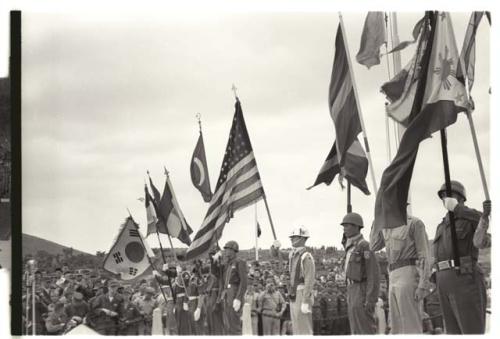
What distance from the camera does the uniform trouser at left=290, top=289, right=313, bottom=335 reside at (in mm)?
12891

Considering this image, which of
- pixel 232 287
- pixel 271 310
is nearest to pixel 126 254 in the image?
pixel 232 287

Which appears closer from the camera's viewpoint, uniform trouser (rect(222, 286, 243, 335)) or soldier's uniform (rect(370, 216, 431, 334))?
soldier's uniform (rect(370, 216, 431, 334))

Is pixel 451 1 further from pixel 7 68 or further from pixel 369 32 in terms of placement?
pixel 7 68

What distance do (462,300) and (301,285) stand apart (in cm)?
175

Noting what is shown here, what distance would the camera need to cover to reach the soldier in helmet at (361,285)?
12750 millimetres

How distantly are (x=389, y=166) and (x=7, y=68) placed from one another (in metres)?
A: 4.29

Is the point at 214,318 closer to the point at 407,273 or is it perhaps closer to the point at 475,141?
the point at 407,273

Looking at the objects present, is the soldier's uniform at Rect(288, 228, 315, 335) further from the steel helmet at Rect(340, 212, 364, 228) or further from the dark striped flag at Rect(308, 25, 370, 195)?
the dark striped flag at Rect(308, 25, 370, 195)

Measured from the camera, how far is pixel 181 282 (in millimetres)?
13172

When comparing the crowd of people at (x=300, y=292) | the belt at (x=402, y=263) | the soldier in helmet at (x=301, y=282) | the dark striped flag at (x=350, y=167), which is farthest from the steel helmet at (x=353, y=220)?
the belt at (x=402, y=263)

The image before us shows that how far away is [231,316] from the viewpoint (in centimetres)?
1303

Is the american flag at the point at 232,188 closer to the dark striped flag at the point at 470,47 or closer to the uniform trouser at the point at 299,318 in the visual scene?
the uniform trouser at the point at 299,318

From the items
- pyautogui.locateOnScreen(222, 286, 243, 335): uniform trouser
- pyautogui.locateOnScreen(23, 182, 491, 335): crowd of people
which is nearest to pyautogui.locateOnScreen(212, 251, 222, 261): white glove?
pyautogui.locateOnScreen(23, 182, 491, 335): crowd of people

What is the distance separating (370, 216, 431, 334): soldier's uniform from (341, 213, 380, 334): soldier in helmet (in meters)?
0.19
